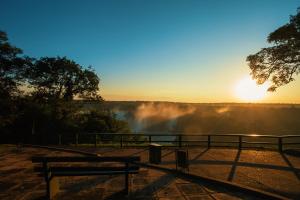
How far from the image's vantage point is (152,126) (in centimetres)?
14000

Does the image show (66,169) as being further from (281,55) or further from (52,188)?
(281,55)

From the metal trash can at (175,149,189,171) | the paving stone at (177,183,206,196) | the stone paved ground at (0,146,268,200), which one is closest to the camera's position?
the stone paved ground at (0,146,268,200)

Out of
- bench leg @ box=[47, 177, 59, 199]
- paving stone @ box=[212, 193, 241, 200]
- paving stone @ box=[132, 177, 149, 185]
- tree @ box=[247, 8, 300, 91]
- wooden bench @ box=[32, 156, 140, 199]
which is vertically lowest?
paving stone @ box=[132, 177, 149, 185]

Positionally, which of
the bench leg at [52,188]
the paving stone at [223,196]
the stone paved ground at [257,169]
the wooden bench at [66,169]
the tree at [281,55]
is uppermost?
the tree at [281,55]

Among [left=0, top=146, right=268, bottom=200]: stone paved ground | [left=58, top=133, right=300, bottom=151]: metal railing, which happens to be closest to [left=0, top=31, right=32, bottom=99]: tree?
[left=58, top=133, right=300, bottom=151]: metal railing

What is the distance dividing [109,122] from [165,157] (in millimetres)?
25472

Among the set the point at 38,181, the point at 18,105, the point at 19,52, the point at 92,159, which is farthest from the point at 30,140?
the point at 92,159

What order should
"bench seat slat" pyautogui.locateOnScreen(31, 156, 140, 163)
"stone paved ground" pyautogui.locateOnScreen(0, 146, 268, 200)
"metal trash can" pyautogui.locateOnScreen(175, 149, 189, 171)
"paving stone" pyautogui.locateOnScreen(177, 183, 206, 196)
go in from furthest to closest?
"metal trash can" pyautogui.locateOnScreen(175, 149, 189, 171)
"paving stone" pyautogui.locateOnScreen(177, 183, 206, 196)
"stone paved ground" pyautogui.locateOnScreen(0, 146, 268, 200)
"bench seat slat" pyautogui.locateOnScreen(31, 156, 140, 163)

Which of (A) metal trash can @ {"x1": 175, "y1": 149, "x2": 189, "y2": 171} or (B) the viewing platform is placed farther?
(A) metal trash can @ {"x1": 175, "y1": 149, "x2": 189, "y2": 171}

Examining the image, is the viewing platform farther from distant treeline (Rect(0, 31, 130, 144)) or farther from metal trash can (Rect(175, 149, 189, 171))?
distant treeline (Rect(0, 31, 130, 144))

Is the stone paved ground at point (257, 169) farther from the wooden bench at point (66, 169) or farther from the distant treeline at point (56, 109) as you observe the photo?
the distant treeline at point (56, 109)

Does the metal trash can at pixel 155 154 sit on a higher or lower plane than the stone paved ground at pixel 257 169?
higher

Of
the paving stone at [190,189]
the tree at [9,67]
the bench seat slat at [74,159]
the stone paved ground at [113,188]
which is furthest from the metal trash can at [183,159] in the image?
the tree at [9,67]

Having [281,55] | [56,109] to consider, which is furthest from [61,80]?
[281,55]
